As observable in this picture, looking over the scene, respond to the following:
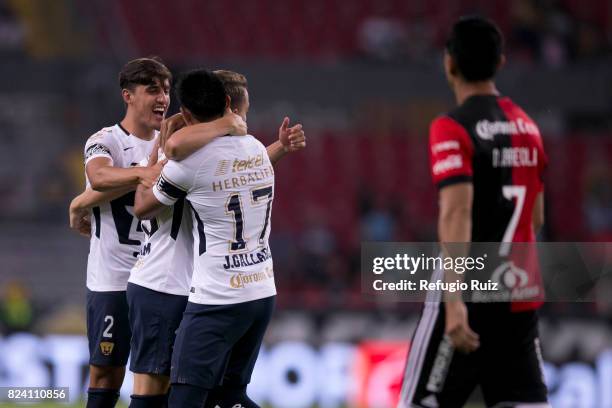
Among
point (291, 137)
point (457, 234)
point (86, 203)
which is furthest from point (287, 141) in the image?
point (457, 234)

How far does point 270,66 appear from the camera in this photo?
1720 cm

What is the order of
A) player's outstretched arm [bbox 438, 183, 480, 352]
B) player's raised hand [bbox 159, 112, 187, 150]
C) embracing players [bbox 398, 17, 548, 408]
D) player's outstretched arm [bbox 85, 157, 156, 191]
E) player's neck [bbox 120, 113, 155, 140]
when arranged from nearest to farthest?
player's outstretched arm [bbox 438, 183, 480, 352], embracing players [bbox 398, 17, 548, 408], player's raised hand [bbox 159, 112, 187, 150], player's outstretched arm [bbox 85, 157, 156, 191], player's neck [bbox 120, 113, 155, 140]

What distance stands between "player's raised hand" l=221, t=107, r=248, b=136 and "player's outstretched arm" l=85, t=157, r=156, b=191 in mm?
488

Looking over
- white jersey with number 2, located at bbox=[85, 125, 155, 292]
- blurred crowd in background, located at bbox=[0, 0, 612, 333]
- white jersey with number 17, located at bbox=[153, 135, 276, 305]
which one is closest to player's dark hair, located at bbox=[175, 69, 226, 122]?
white jersey with number 17, located at bbox=[153, 135, 276, 305]

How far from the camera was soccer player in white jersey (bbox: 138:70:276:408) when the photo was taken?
5.22 meters

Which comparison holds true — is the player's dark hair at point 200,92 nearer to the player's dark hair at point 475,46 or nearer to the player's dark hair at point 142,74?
the player's dark hair at point 142,74

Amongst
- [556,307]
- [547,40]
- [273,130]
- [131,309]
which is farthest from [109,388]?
[547,40]

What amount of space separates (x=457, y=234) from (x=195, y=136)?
1.44 metres

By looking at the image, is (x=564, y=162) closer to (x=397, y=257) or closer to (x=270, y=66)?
(x=270, y=66)

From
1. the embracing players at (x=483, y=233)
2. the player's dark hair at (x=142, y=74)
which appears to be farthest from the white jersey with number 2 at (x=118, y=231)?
the embracing players at (x=483, y=233)

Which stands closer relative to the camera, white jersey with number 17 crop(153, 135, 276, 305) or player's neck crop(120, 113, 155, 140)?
white jersey with number 17 crop(153, 135, 276, 305)

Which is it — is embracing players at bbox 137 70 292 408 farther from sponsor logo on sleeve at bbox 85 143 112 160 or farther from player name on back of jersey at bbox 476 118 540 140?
player name on back of jersey at bbox 476 118 540 140

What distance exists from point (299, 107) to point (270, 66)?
2676mm

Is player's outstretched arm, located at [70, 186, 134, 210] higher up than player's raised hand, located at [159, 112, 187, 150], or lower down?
lower down
